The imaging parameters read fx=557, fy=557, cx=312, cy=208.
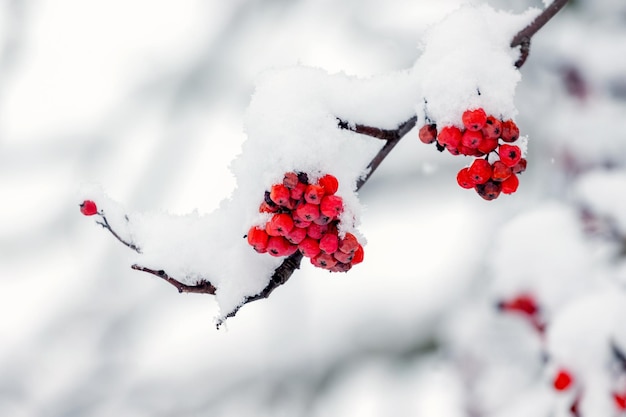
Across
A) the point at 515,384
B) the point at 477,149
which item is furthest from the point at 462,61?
the point at 515,384

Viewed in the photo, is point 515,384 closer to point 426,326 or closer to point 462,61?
point 426,326

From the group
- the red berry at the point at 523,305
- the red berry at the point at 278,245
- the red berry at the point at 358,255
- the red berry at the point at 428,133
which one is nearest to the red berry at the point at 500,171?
the red berry at the point at 428,133

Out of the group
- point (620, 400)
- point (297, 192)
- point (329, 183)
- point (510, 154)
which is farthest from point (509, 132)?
point (620, 400)

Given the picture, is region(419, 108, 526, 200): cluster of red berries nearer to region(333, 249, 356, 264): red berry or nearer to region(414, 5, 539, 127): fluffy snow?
region(414, 5, 539, 127): fluffy snow

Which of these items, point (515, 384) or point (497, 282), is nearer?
point (497, 282)

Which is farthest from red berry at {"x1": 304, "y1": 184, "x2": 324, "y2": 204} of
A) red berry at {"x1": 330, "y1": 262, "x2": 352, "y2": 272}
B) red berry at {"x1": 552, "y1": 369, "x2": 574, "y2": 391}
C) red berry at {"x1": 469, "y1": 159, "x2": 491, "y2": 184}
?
red berry at {"x1": 552, "y1": 369, "x2": 574, "y2": 391}

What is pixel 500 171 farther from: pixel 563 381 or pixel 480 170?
pixel 563 381
